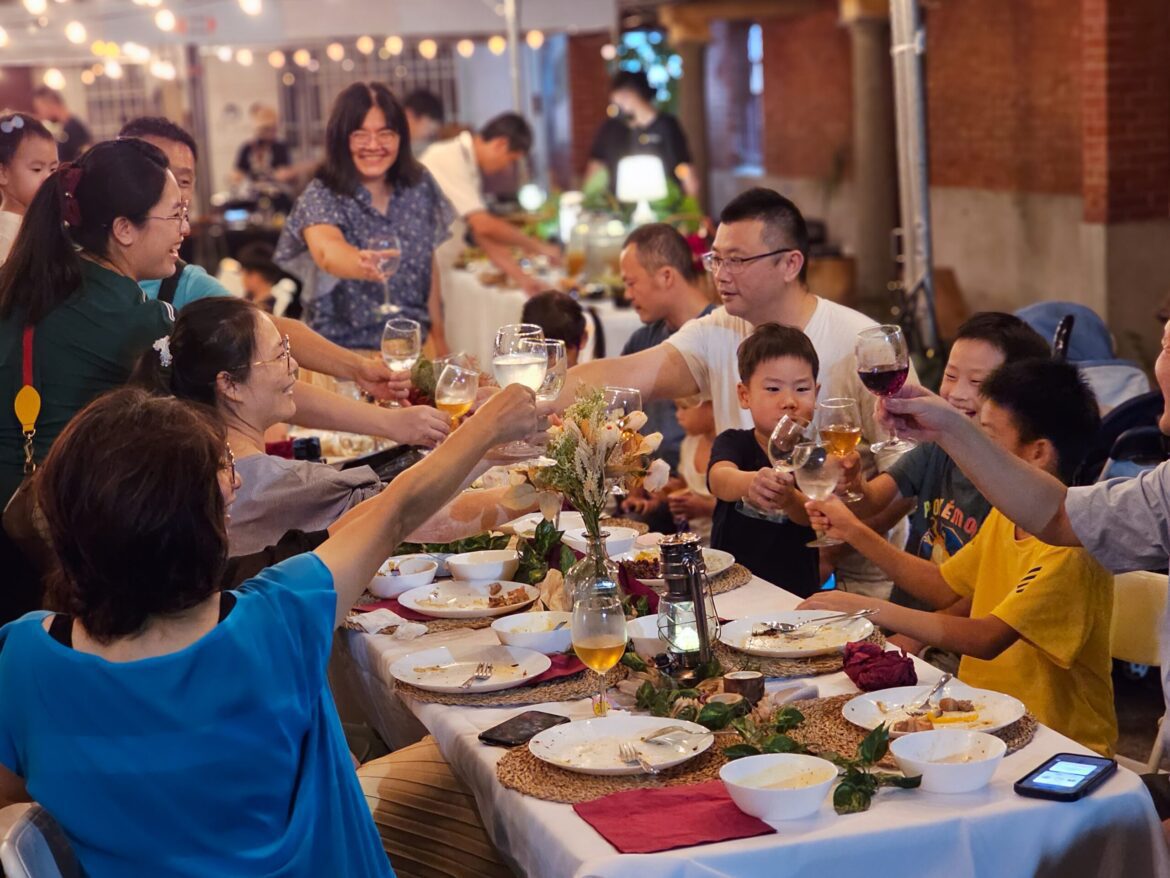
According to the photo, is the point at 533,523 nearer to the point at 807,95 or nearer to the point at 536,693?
the point at 536,693

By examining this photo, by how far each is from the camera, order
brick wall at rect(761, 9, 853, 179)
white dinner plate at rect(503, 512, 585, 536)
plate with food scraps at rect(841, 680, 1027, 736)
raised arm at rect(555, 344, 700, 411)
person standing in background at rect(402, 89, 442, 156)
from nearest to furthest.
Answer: plate with food scraps at rect(841, 680, 1027, 736)
white dinner plate at rect(503, 512, 585, 536)
raised arm at rect(555, 344, 700, 411)
person standing in background at rect(402, 89, 442, 156)
brick wall at rect(761, 9, 853, 179)

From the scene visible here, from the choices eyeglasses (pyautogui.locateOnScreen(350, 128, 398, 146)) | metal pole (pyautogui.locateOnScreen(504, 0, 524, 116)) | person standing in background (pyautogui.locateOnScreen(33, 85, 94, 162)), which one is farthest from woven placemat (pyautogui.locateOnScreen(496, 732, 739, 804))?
person standing in background (pyautogui.locateOnScreen(33, 85, 94, 162))

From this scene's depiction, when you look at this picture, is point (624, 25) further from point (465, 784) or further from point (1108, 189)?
point (465, 784)

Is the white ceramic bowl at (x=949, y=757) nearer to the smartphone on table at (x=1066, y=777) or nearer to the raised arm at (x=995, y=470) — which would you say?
the smartphone on table at (x=1066, y=777)

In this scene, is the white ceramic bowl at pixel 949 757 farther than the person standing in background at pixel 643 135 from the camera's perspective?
No

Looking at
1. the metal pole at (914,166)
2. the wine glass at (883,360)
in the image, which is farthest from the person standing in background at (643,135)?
the wine glass at (883,360)

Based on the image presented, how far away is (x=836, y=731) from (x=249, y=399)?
1.43 metres

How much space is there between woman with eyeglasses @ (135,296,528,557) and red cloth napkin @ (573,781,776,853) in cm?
122

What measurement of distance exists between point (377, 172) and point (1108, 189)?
15.8 ft

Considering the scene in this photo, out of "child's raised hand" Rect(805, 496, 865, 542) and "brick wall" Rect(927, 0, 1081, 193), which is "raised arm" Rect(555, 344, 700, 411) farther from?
"brick wall" Rect(927, 0, 1081, 193)

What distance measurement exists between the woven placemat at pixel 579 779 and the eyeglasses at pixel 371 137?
11.9 ft

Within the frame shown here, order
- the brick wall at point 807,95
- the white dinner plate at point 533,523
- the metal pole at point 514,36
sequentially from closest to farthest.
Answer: the white dinner plate at point 533,523 → the metal pole at point 514,36 → the brick wall at point 807,95

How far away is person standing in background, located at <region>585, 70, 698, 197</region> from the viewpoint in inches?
368

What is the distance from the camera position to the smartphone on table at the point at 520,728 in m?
2.25
